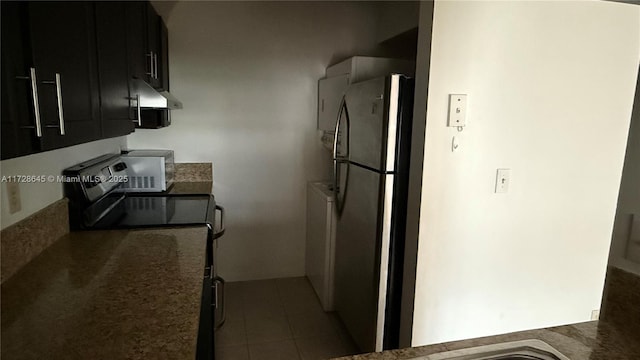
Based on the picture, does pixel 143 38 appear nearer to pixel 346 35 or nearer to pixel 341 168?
pixel 341 168

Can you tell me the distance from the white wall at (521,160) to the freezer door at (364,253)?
228 mm

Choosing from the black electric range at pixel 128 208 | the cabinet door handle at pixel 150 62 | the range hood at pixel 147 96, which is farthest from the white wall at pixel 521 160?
the cabinet door handle at pixel 150 62

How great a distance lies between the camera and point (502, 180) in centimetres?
190

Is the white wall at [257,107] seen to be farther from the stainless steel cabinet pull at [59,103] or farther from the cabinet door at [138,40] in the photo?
the stainless steel cabinet pull at [59,103]

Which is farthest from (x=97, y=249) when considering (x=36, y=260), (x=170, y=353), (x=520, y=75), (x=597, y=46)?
(x=597, y=46)

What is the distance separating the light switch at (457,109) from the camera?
1.75m

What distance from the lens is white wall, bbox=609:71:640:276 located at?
885 millimetres

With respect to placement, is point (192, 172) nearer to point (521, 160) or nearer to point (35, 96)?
point (35, 96)

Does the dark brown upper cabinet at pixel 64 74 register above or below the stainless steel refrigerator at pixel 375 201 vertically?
above

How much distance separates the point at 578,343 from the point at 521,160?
120 cm

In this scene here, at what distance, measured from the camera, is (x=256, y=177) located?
328 cm

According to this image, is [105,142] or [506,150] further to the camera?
[105,142]

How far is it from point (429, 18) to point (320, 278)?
2032mm

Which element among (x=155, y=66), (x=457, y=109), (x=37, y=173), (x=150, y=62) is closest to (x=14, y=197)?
(x=37, y=173)
